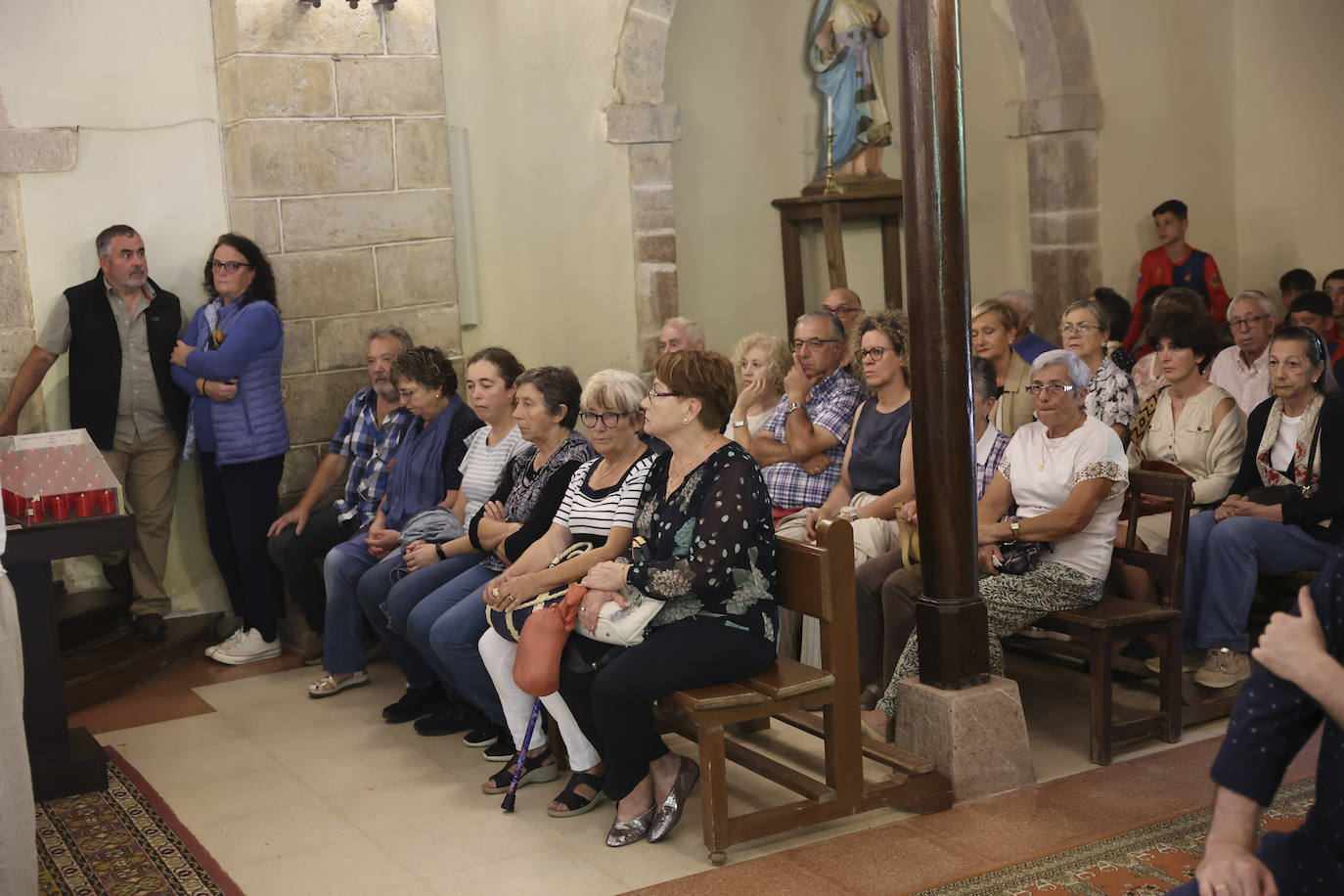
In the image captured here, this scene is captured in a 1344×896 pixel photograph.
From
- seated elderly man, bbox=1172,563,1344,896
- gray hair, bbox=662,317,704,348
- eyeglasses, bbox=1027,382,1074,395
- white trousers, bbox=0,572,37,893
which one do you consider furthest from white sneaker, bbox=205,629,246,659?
seated elderly man, bbox=1172,563,1344,896

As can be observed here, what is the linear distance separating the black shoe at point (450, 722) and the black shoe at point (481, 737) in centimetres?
9

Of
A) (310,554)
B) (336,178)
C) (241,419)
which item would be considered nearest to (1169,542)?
Result: (310,554)

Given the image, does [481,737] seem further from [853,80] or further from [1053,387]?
[853,80]

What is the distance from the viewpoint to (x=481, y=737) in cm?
442

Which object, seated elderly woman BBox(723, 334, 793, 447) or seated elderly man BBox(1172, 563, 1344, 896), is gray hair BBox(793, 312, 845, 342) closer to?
seated elderly woman BBox(723, 334, 793, 447)

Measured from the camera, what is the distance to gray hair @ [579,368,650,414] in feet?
12.5

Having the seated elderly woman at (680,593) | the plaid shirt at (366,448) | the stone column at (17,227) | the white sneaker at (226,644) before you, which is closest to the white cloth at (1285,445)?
the seated elderly woman at (680,593)

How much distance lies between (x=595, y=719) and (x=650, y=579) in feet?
1.28

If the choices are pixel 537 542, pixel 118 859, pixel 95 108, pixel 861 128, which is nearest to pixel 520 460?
pixel 537 542

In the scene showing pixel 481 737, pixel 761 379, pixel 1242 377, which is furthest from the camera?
pixel 1242 377

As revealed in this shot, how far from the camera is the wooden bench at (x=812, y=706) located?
3293mm

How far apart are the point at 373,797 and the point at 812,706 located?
1375 mm

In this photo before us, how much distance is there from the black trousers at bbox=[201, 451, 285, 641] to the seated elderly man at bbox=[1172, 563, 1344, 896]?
14.2ft

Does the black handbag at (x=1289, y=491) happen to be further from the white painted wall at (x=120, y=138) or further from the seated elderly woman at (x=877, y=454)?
the white painted wall at (x=120, y=138)
